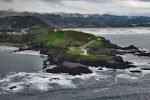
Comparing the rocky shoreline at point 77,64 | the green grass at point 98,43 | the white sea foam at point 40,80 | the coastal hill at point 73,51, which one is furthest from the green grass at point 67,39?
the white sea foam at point 40,80

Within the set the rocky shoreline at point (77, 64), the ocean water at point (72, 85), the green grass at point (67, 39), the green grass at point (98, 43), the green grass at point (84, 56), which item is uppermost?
the green grass at point (67, 39)

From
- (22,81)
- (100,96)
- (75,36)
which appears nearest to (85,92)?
(100,96)

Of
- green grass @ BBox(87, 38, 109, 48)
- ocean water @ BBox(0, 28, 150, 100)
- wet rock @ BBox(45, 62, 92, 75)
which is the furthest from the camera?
green grass @ BBox(87, 38, 109, 48)

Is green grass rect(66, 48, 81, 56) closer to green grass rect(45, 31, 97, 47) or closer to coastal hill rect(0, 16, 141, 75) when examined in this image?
coastal hill rect(0, 16, 141, 75)

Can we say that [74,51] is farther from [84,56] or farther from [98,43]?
[98,43]

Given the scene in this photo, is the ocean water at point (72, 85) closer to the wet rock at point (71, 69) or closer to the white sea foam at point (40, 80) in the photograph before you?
the white sea foam at point (40, 80)

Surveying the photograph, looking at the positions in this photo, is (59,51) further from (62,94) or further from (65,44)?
(62,94)

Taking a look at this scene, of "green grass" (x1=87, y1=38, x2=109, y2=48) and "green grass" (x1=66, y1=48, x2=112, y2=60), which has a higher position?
"green grass" (x1=87, y1=38, x2=109, y2=48)

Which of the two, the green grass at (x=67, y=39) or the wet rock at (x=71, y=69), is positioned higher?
the green grass at (x=67, y=39)

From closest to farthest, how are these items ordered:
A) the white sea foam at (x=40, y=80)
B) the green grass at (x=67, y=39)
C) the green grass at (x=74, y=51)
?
the white sea foam at (x=40, y=80)
the green grass at (x=74, y=51)
the green grass at (x=67, y=39)

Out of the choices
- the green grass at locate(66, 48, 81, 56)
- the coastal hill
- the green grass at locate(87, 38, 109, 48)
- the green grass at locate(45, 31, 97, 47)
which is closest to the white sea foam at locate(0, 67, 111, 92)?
the coastal hill

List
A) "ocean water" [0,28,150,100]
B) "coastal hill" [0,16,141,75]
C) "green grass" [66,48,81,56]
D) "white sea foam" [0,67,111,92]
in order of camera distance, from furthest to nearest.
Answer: "green grass" [66,48,81,56] < "coastal hill" [0,16,141,75] < "white sea foam" [0,67,111,92] < "ocean water" [0,28,150,100]
